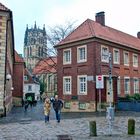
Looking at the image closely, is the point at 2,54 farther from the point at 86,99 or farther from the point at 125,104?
the point at 125,104

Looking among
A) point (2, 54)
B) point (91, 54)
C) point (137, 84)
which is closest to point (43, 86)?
point (137, 84)

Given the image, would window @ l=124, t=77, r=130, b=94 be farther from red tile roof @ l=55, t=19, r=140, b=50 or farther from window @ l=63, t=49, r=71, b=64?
window @ l=63, t=49, r=71, b=64

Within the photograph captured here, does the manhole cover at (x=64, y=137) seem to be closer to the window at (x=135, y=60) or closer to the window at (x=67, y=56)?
the window at (x=67, y=56)

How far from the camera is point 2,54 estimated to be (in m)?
24.6

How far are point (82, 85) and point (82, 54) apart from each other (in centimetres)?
338

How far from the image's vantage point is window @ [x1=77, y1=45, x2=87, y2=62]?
34.7 meters

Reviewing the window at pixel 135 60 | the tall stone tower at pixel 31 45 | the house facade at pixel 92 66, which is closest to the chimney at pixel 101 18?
the house facade at pixel 92 66

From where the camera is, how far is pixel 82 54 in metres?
35.1

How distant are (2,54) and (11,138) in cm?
1201

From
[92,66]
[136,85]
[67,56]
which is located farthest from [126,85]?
[67,56]

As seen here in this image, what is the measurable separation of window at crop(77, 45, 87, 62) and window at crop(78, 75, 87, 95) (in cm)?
188

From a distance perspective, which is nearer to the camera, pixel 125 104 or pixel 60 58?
pixel 125 104

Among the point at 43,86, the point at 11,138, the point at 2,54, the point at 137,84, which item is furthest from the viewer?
the point at 43,86

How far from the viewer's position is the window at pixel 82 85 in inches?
1345
